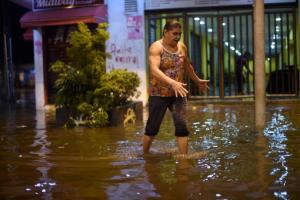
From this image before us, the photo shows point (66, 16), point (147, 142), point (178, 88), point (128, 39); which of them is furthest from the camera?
point (128, 39)

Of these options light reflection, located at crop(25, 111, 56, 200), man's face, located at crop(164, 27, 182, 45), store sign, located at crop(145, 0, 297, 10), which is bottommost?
light reflection, located at crop(25, 111, 56, 200)

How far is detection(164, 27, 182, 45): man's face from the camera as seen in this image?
664cm

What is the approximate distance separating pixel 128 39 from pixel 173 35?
349 inches

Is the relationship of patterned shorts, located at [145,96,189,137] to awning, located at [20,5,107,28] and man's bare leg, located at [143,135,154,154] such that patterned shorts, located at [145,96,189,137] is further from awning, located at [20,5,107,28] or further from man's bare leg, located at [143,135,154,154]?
awning, located at [20,5,107,28]

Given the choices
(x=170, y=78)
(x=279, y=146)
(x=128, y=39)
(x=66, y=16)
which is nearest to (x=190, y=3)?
(x=128, y=39)

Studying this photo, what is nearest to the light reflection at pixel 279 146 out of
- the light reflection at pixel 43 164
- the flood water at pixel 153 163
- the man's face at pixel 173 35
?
the flood water at pixel 153 163

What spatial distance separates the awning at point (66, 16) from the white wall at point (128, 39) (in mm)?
337

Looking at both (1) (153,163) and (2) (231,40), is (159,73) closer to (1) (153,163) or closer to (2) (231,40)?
(1) (153,163)

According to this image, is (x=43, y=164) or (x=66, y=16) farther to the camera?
(x=66, y=16)

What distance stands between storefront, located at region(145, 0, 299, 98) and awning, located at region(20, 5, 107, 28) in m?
1.41

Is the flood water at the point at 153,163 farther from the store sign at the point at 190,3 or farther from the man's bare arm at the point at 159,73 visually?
the store sign at the point at 190,3

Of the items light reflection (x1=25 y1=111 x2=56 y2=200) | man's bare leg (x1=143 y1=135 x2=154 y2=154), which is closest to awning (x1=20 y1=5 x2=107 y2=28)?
light reflection (x1=25 y1=111 x2=56 y2=200)

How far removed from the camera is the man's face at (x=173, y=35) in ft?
21.8

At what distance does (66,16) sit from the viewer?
15141 mm
